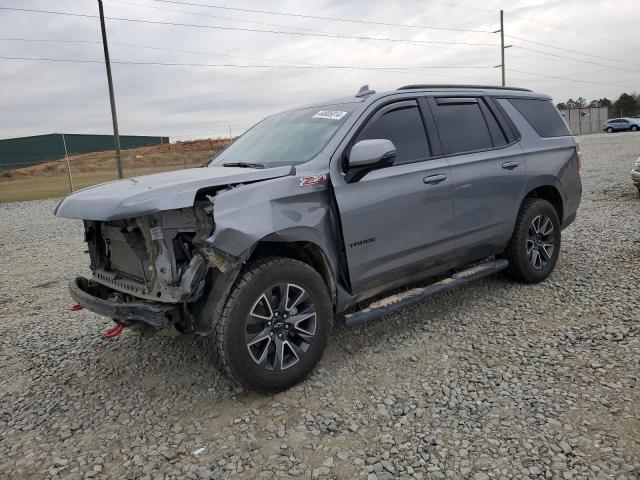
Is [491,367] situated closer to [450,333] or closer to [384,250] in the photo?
[450,333]

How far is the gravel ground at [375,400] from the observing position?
2.66m

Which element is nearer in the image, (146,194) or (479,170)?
(146,194)

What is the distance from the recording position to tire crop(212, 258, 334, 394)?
3.07 metres

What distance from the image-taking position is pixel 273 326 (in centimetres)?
325

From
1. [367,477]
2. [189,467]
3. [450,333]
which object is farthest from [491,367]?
[189,467]

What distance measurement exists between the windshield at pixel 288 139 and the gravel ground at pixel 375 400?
1.57 metres

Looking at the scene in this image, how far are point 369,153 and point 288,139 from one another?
2.95ft

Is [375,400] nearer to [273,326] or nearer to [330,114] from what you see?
[273,326]

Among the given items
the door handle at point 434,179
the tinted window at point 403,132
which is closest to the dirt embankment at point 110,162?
the tinted window at point 403,132

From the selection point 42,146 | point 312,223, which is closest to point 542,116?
point 312,223

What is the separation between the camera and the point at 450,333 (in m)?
4.17

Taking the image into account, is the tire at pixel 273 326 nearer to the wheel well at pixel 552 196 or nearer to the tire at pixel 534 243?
the tire at pixel 534 243

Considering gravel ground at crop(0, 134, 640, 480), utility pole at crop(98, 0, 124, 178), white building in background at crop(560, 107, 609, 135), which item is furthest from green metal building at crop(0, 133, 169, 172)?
white building in background at crop(560, 107, 609, 135)

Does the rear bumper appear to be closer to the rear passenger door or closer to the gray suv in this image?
the gray suv
